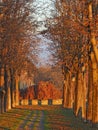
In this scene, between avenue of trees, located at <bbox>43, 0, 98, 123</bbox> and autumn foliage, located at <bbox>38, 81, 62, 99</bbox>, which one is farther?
autumn foliage, located at <bbox>38, 81, 62, 99</bbox>

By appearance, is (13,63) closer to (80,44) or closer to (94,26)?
(80,44)

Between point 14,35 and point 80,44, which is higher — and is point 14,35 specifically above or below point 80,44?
above

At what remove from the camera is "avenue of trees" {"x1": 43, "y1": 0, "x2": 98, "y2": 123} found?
83.5 feet

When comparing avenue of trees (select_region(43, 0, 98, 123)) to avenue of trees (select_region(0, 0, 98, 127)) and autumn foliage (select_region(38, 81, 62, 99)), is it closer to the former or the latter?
avenue of trees (select_region(0, 0, 98, 127))

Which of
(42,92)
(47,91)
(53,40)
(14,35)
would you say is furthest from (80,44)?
(47,91)

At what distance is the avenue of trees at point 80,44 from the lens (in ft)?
83.5

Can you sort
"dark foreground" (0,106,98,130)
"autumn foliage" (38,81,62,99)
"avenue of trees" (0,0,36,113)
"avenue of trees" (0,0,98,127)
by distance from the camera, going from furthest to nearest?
"autumn foliage" (38,81,62,99)
"avenue of trees" (0,0,36,113)
"avenue of trees" (0,0,98,127)
"dark foreground" (0,106,98,130)

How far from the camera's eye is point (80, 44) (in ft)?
120

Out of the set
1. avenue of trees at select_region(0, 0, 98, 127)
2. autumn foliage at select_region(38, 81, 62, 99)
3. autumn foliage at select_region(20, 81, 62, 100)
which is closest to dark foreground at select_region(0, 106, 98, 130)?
avenue of trees at select_region(0, 0, 98, 127)

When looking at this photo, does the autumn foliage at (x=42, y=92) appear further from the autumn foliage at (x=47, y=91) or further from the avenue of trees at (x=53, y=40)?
the avenue of trees at (x=53, y=40)

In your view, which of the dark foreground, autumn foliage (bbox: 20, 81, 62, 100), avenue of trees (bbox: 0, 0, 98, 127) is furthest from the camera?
autumn foliage (bbox: 20, 81, 62, 100)

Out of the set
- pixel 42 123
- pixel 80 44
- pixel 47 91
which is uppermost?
pixel 80 44

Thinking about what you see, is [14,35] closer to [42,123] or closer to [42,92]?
[42,123]

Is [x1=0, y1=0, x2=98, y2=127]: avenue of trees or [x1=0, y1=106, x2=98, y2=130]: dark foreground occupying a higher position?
[x1=0, y1=0, x2=98, y2=127]: avenue of trees
